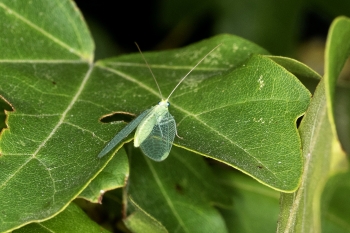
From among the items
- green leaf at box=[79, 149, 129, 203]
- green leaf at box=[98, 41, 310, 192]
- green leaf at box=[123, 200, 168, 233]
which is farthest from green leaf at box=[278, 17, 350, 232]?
green leaf at box=[79, 149, 129, 203]

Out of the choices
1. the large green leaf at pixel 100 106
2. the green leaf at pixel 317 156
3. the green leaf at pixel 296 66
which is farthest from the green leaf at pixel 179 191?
the green leaf at pixel 296 66

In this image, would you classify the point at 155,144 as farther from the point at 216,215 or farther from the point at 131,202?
the point at 216,215

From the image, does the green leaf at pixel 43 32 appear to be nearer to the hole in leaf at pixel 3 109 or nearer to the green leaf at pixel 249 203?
the hole in leaf at pixel 3 109

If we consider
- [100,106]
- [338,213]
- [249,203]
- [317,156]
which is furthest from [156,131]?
[338,213]

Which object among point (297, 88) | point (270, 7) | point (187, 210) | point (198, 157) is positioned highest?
point (270, 7)

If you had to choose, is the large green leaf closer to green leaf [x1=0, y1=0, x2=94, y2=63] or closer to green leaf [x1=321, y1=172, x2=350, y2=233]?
green leaf [x1=0, y1=0, x2=94, y2=63]

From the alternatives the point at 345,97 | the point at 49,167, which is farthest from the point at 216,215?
the point at 345,97
